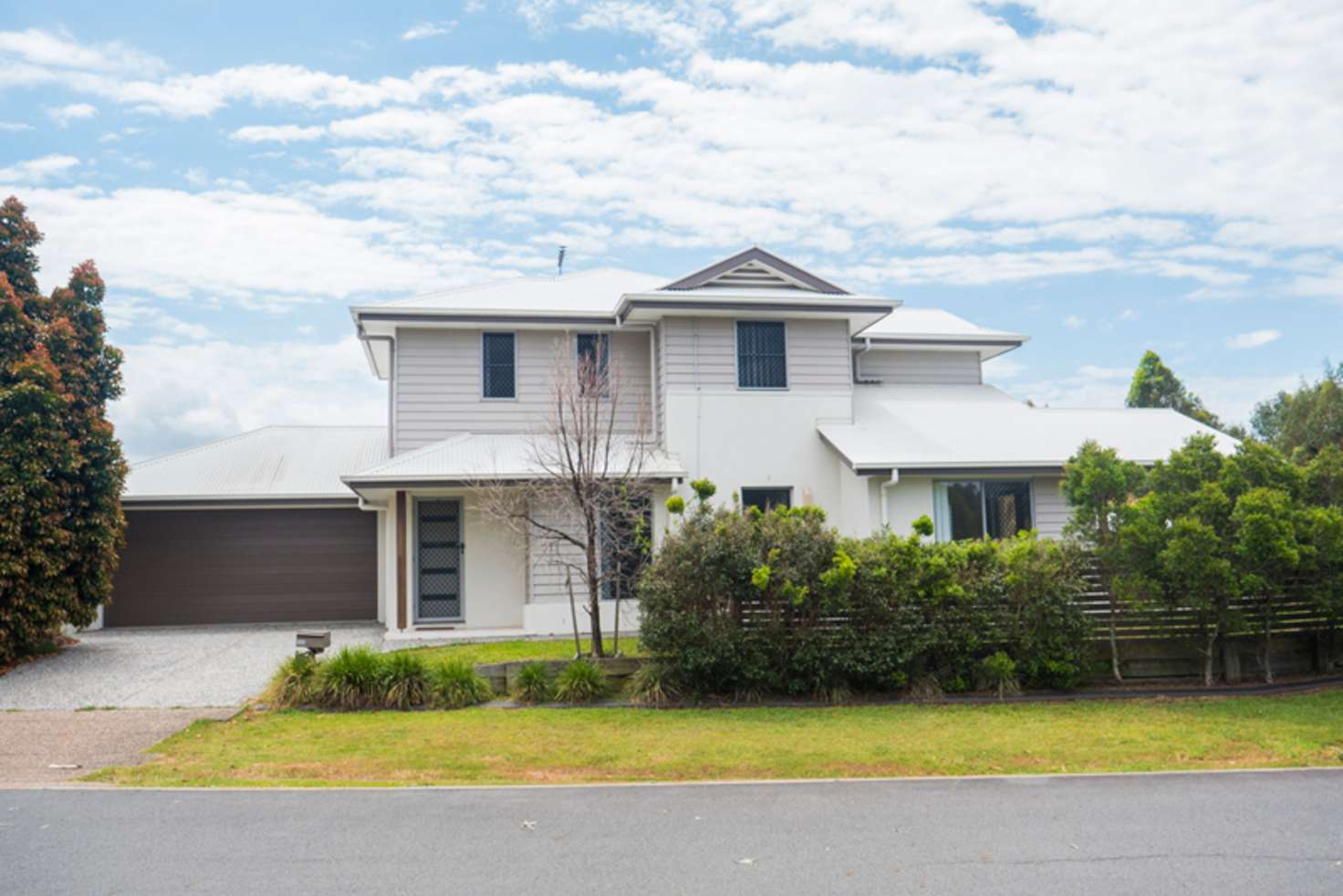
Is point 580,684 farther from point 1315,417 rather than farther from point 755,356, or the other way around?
point 1315,417

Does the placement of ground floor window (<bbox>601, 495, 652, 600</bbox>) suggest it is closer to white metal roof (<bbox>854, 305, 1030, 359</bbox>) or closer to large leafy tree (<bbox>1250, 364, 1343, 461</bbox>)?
white metal roof (<bbox>854, 305, 1030, 359</bbox>)

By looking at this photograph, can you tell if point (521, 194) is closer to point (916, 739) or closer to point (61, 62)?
point (61, 62)

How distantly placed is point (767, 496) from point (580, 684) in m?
7.29

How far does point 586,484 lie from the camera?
520 inches

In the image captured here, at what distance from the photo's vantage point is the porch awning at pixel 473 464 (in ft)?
53.0

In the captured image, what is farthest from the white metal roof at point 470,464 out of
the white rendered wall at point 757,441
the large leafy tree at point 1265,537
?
the large leafy tree at point 1265,537

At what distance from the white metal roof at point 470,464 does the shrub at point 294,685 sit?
4524 mm

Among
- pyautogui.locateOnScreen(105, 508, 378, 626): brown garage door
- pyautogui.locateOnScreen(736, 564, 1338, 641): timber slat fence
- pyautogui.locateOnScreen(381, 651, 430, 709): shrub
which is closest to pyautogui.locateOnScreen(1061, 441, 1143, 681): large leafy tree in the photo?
pyautogui.locateOnScreen(736, 564, 1338, 641): timber slat fence

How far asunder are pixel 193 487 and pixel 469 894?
1580 centimetres

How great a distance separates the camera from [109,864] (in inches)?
236

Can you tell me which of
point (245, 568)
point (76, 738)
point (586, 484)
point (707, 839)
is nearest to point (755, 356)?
point (586, 484)

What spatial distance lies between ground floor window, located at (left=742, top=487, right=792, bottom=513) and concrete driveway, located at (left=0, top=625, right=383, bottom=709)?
6.85 metres

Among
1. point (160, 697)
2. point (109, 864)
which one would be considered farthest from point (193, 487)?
point (109, 864)

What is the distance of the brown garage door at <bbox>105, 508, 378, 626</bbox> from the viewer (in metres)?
19.0
